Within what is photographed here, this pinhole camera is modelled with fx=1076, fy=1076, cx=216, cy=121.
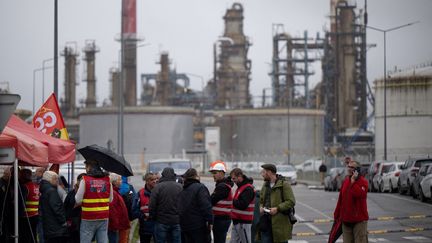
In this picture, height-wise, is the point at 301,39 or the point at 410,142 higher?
the point at 301,39

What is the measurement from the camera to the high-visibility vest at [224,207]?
58.2ft

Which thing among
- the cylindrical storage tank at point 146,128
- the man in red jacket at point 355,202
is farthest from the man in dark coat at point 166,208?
the cylindrical storage tank at point 146,128

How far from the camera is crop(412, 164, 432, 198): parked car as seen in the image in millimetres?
35812

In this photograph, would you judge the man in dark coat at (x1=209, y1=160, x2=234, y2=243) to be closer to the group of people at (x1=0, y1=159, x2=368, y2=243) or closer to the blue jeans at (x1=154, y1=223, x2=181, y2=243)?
the group of people at (x1=0, y1=159, x2=368, y2=243)

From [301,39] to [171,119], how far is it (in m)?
15.5

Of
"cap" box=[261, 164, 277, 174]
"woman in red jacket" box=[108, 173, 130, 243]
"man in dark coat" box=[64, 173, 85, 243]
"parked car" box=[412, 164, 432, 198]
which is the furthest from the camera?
"parked car" box=[412, 164, 432, 198]

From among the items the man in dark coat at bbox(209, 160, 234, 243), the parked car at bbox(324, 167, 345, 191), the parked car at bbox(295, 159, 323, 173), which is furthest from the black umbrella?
the parked car at bbox(295, 159, 323, 173)

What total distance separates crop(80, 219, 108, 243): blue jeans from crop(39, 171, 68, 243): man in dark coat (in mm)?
411

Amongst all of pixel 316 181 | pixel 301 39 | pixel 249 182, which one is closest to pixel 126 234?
pixel 249 182

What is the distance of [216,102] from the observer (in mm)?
110562

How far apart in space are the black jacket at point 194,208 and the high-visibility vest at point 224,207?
3.19 ft

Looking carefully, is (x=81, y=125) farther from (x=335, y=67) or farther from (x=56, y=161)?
(x=56, y=161)

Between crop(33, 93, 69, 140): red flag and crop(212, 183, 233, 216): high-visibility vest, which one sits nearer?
crop(212, 183, 233, 216): high-visibility vest

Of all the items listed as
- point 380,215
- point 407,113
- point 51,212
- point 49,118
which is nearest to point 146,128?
point 407,113
